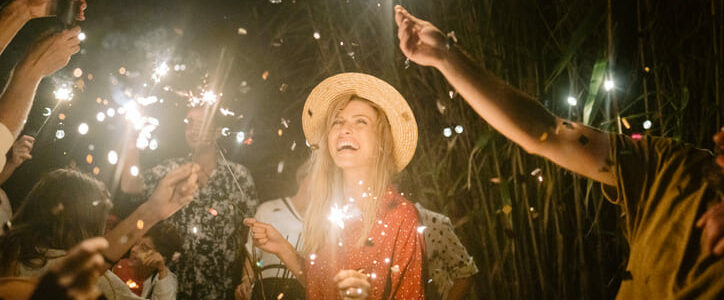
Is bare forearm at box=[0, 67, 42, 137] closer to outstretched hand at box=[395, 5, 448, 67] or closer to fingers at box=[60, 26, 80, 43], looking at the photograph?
fingers at box=[60, 26, 80, 43]

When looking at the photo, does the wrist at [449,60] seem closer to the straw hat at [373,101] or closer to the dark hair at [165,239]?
the straw hat at [373,101]

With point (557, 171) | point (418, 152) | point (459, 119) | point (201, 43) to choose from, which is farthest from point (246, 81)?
point (557, 171)

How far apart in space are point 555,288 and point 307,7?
3.03 meters

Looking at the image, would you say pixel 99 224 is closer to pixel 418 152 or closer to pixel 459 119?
pixel 418 152

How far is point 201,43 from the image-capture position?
361 centimetres

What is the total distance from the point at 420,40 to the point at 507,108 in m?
0.51

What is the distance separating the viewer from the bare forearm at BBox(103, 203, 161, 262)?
268cm

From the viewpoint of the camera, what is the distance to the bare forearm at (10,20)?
223 centimetres

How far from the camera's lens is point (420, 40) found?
2021 millimetres

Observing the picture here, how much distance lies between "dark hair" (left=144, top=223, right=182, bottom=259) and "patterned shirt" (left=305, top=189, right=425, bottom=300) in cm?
120

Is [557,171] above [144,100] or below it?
above

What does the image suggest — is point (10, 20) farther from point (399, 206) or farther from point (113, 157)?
point (399, 206)

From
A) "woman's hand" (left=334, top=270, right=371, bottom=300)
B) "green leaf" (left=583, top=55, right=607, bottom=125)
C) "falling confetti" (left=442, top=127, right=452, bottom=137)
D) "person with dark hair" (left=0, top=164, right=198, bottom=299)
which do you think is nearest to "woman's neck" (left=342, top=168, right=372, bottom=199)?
"woman's hand" (left=334, top=270, right=371, bottom=300)

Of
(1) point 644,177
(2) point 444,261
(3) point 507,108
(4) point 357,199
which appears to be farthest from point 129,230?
(1) point 644,177
